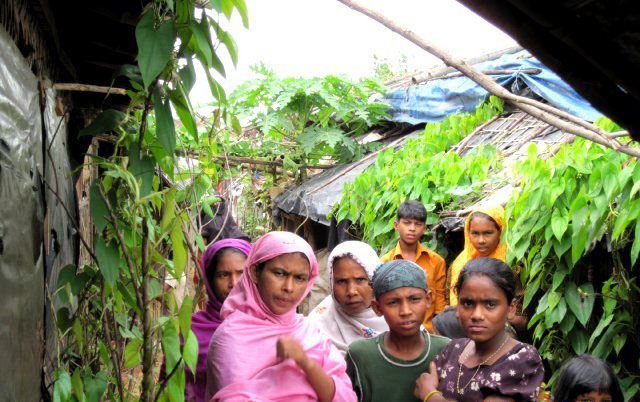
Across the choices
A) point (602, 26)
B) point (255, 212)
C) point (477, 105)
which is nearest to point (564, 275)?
point (602, 26)

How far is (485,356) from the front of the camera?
2553mm

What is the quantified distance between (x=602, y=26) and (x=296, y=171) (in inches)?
344

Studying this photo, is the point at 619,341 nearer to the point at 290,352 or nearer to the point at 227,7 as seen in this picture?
the point at 290,352

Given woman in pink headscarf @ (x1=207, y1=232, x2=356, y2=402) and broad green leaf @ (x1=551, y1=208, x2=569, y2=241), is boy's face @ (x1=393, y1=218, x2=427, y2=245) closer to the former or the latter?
broad green leaf @ (x1=551, y1=208, x2=569, y2=241)

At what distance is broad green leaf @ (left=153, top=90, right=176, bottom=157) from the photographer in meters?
1.98

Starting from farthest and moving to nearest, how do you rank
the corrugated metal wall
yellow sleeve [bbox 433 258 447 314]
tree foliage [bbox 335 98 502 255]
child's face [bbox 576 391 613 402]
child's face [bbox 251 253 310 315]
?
tree foliage [bbox 335 98 502 255] < yellow sleeve [bbox 433 258 447 314] < child's face [bbox 576 391 613 402] < child's face [bbox 251 253 310 315] < the corrugated metal wall

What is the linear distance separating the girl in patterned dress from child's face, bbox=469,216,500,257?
1.66 metres

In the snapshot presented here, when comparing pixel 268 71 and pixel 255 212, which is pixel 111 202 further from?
pixel 255 212

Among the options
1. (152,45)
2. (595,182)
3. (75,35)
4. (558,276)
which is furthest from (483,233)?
(152,45)

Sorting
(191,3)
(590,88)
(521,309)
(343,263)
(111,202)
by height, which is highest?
(191,3)

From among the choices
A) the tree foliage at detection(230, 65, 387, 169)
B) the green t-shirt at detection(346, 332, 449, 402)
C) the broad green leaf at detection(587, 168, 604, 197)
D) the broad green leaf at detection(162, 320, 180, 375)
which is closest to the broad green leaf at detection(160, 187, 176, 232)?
the broad green leaf at detection(162, 320, 180, 375)

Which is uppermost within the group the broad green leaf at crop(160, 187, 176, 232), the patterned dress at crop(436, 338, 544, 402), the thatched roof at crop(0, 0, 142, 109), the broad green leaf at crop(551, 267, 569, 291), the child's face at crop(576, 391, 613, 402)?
the thatched roof at crop(0, 0, 142, 109)

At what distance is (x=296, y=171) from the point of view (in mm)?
9836

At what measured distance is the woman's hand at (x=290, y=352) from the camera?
2.27 meters
